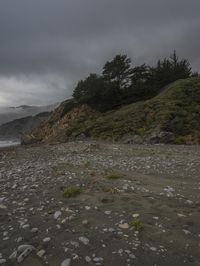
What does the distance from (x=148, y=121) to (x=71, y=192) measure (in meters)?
21.2

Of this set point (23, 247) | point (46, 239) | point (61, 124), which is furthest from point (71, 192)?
point (61, 124)

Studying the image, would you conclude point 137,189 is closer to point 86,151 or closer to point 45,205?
→ point 45,205

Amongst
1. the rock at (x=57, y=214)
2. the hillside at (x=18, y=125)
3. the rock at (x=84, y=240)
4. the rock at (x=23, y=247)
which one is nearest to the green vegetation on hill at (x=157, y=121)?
the rock at (x=57, y=214)

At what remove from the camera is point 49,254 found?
6.35 meters

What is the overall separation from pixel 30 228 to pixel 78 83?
3741 centimetres

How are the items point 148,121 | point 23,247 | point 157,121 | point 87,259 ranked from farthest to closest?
point 148,121 → point 157,121 → point 23,247 → point 87,259

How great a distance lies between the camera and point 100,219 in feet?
25.9

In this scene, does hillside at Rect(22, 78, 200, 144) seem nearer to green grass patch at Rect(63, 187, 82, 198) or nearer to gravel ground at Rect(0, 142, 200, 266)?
gravel ground at Rect(0, 142, 200, 266)

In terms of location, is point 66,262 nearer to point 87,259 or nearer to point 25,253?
point 87,259

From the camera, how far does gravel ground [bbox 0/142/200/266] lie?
20.7ft

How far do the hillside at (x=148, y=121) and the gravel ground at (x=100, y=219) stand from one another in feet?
47.6

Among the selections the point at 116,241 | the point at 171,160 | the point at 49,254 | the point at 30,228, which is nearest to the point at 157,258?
the point at 116,241

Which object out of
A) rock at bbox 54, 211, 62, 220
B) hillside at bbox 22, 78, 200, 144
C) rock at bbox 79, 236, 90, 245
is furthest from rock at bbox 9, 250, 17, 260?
hillside at bbox 22, 78, 200, 144

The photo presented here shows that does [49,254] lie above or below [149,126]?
below
